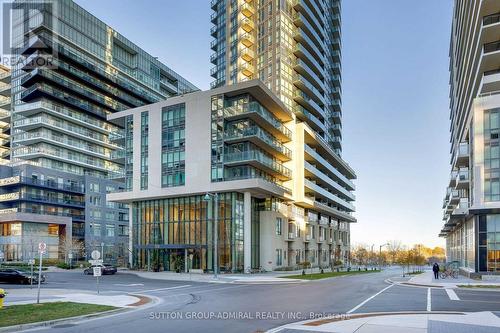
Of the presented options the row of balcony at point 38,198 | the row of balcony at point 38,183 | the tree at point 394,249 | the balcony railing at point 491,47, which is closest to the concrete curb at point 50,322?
the balcony railing at point 491,47

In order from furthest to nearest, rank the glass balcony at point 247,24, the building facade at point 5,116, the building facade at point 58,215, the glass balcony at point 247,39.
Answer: the building facade at point 5,116
the building facade at point 58,215
the glass balcony at point 247,24
the glass balcony at point 247,39

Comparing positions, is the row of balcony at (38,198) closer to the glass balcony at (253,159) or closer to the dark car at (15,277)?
the glass balcony at (253,159)

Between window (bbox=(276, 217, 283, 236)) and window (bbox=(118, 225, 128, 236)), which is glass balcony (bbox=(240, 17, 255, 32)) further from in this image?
window (bbox=(118, 225, 128, 236))

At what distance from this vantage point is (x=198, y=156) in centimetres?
5822

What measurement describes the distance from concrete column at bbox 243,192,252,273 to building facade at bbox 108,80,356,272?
0.13 metres

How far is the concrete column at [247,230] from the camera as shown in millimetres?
56625

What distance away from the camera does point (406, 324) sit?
49.5ft

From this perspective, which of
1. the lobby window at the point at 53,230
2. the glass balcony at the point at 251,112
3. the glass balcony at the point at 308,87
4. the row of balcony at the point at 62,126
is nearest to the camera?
the glass balcony at the point at 251,112

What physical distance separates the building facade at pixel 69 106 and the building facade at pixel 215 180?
124ft

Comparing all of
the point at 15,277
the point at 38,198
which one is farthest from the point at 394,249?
the point at 15,277

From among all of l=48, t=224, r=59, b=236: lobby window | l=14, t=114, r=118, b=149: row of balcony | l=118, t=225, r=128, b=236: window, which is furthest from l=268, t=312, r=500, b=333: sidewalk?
l=118, t=225, r=128, b=236: window

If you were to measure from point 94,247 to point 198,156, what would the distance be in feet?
167

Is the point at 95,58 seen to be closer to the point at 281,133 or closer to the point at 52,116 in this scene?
the point at 52,116

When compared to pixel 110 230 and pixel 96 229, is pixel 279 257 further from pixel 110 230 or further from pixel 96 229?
pixel 110 230
